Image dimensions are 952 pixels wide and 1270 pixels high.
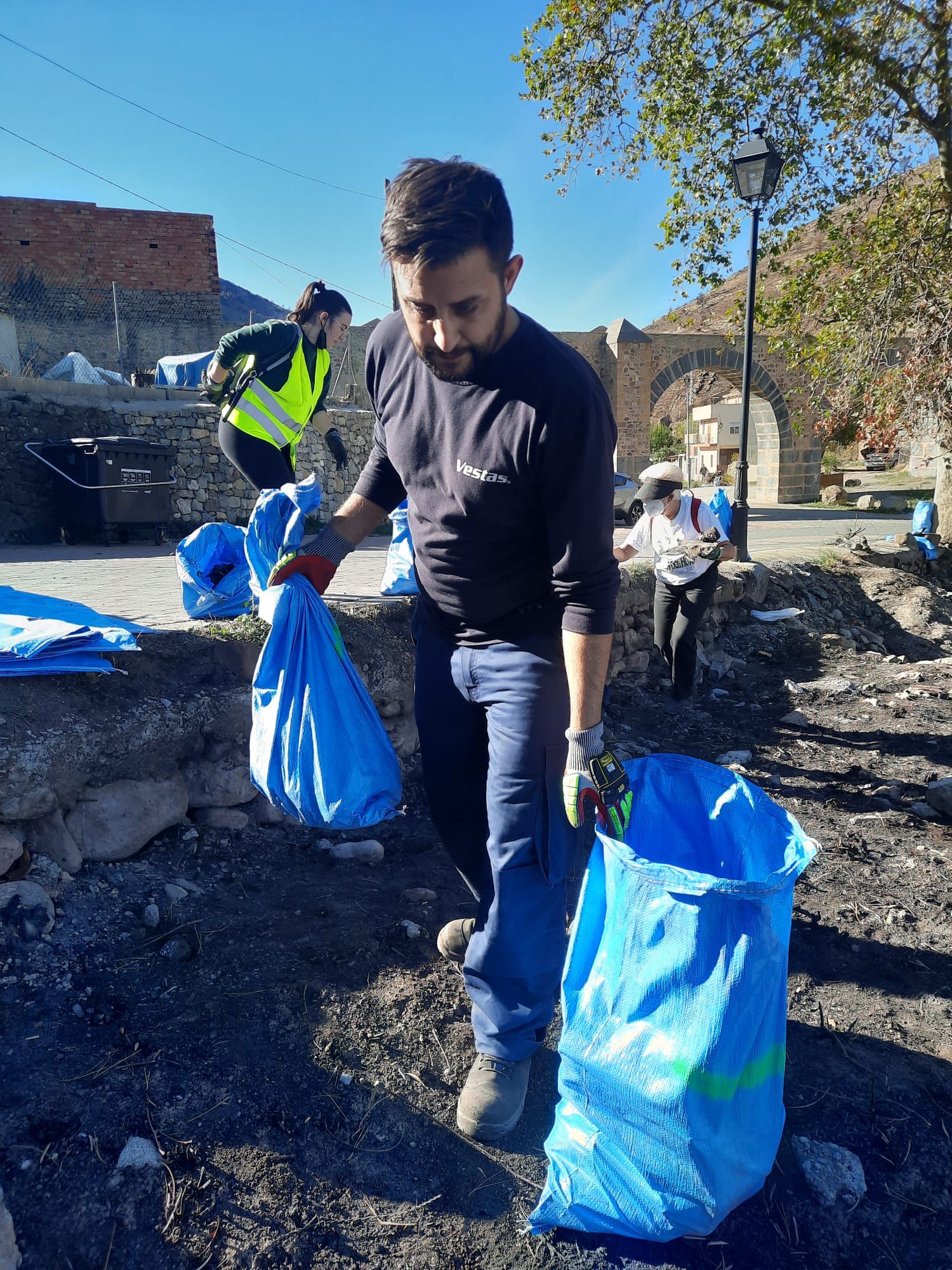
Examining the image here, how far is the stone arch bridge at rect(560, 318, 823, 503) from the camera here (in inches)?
756

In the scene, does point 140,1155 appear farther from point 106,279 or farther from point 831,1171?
point 106,279

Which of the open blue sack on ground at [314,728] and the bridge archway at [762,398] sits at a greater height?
the bridge archway at [762,398]

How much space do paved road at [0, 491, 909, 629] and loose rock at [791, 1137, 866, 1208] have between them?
2663 millimetres

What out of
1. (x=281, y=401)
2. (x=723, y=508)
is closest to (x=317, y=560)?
(x=281, y=401)

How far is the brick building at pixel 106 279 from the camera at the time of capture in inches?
631

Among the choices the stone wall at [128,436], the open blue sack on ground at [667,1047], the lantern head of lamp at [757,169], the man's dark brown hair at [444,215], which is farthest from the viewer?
the stone wall at [128,436]

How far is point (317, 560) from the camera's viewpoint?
2205mm

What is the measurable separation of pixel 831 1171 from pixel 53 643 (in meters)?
2.46

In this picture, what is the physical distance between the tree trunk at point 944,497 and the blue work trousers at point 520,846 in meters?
10.1

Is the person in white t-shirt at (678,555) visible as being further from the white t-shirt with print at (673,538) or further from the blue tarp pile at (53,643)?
the blue tarp pile at (53,643)

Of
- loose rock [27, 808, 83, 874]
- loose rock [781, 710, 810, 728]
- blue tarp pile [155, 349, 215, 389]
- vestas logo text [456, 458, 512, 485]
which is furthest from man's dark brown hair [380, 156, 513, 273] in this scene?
blue tarp pile [155, 349, 215, 389]

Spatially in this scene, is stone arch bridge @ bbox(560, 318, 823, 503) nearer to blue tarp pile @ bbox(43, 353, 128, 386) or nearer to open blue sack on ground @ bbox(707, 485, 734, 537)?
blue tarp pile @ bbox(43, 353, 128, 386)

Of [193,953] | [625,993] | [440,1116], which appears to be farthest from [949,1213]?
[193,953]

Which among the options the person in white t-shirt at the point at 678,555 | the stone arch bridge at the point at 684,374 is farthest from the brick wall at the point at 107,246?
the person in white t-shirt at the point at 678,555
